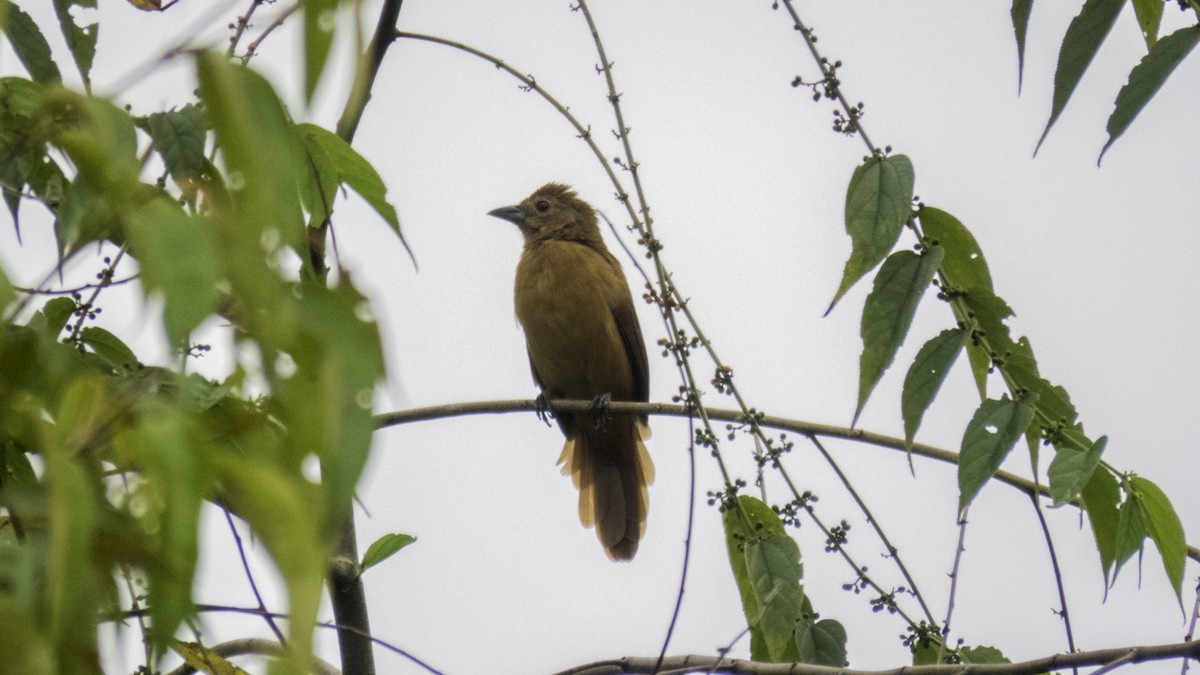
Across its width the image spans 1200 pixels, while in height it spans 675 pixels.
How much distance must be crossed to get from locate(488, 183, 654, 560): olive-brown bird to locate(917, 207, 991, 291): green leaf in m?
3.80

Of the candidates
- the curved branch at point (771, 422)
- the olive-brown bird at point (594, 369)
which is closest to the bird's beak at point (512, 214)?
the olive-brown bird at point (594, 369)

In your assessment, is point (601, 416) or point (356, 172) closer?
point (356, 172)

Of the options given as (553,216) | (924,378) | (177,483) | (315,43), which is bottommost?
(177,483)

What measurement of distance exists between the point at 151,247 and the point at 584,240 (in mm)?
5947

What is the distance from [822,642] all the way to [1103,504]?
2.11 ft

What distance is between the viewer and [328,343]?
1211mm

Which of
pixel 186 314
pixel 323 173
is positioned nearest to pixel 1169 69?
pixel 323 173

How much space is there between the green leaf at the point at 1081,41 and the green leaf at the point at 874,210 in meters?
0.29

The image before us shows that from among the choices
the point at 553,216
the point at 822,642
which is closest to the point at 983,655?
the point at 822,642

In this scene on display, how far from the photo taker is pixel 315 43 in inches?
41.3

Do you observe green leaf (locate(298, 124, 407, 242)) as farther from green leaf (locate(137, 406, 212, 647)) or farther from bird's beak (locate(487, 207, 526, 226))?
bird's beak (locate(487, 207, 526, 226))

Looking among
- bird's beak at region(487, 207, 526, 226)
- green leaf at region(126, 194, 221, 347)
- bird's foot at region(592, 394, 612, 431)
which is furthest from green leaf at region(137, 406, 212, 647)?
bird's beak at region(487, 207, 526, 226)

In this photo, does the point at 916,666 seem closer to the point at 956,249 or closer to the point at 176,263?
the point at 956,249

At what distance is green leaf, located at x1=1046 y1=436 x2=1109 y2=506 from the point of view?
2195 mm
